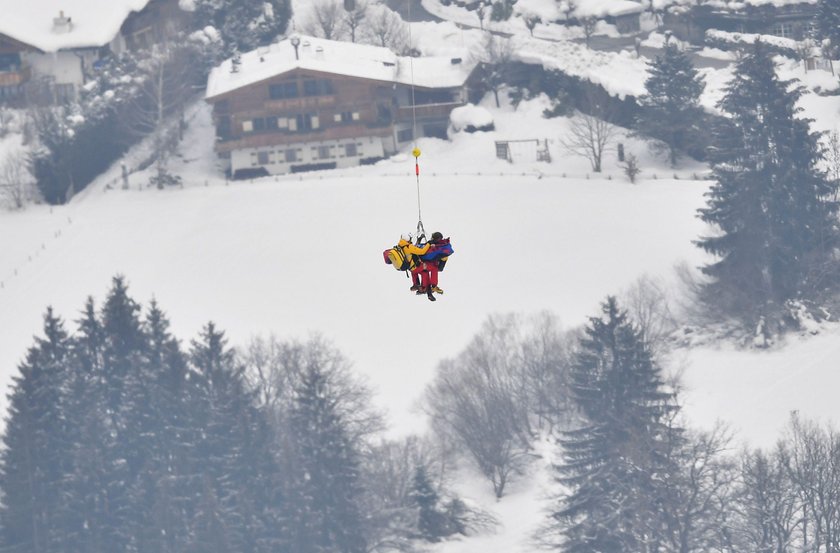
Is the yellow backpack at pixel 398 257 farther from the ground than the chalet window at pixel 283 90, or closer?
closer

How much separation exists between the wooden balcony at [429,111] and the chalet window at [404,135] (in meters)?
0.60

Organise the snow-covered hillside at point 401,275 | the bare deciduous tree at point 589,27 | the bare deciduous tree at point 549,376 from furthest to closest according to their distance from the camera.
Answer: the bare deciduous tree at point 589,27 < the snow-covered hillside at point 401,275 < the bare deciduous tree at point 549,376

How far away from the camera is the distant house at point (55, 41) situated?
140 meters

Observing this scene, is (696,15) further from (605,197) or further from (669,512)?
(669,512)

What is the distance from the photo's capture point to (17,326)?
119500 mm

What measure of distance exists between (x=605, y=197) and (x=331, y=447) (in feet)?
82.4

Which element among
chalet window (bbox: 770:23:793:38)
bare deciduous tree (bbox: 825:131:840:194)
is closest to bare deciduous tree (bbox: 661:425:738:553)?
bare deciduous tree (bbox: 825:131:840:194)

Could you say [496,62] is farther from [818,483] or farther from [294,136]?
[818,483]

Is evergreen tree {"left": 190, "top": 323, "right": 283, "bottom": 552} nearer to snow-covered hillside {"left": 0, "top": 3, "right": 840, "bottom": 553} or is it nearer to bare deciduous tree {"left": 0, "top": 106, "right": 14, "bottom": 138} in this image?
snow-covered hillside {"left": 0, "top": 3, "right": 840, "bottom": 553}

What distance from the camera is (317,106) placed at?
446 ft

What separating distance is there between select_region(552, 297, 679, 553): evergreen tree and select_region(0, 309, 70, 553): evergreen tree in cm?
1910

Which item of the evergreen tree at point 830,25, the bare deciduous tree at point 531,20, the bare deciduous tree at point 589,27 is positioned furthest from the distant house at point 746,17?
the bare deciduous tree at point 531,20

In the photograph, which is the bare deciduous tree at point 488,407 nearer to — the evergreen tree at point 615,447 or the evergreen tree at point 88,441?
the evergreen tree at point 615,447

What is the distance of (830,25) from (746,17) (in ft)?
29.4
